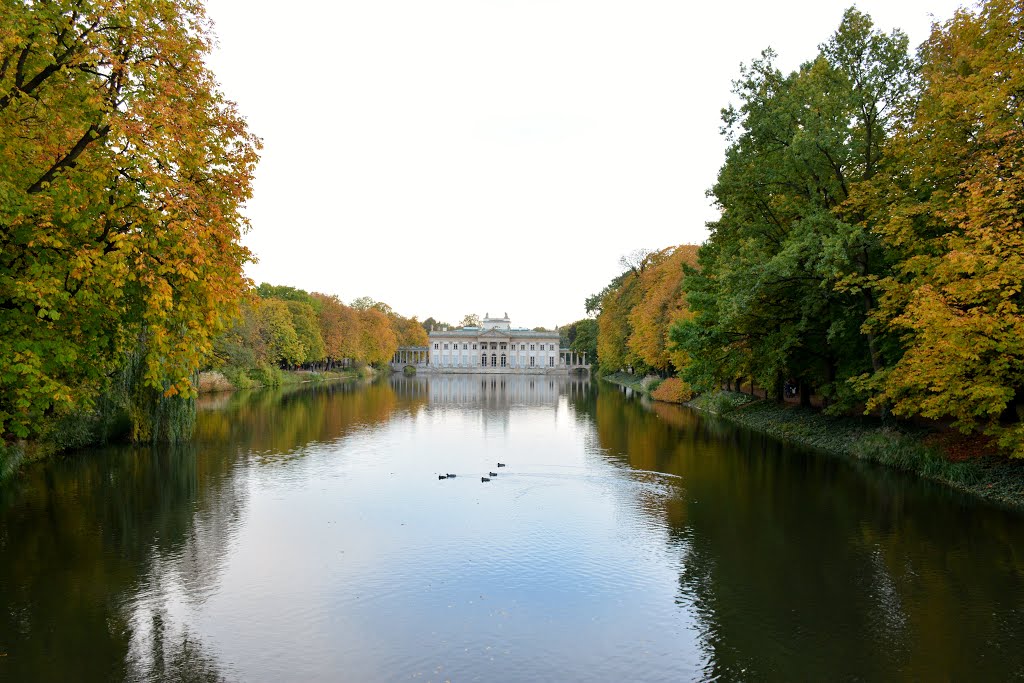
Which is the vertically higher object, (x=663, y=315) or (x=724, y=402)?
(x=663, y=315)

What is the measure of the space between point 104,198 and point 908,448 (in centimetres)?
2204

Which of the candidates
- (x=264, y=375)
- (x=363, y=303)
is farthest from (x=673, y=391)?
(x=363, y=303)

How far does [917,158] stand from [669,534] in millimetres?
13981

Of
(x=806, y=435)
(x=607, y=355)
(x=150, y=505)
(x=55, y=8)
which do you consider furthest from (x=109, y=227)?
(x=607, y=355)

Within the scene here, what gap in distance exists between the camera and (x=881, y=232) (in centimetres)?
2052

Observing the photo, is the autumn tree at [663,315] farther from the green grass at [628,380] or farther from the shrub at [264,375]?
the shrub at [264,375]

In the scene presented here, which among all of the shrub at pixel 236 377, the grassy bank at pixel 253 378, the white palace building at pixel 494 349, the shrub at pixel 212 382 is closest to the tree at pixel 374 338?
the grassy bank at pixel 253 378

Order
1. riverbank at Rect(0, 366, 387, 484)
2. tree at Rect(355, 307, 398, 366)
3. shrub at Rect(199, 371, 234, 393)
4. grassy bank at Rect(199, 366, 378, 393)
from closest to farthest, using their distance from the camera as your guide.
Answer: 1. riverbank at Rect(0, 366, 387, 484)
2. shrub at Rect(199, 371, 234, 393)
3. grassy bank at Rect(199, 366, 378, 393)
4. tree at Rect(355, 307, 398, 366)

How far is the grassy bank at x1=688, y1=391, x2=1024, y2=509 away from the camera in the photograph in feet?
59.9

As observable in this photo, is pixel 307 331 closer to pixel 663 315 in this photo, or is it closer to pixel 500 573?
pixel 663 315

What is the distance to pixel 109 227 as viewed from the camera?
37.3 feet

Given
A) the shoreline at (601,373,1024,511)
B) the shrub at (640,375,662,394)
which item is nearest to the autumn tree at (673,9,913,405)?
the shoreline at (601,373,1024,511)

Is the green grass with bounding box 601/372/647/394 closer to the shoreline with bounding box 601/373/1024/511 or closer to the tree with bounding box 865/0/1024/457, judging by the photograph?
the shoreline with bounding box 601/373/1024/511

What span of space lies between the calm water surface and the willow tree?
136 inches
